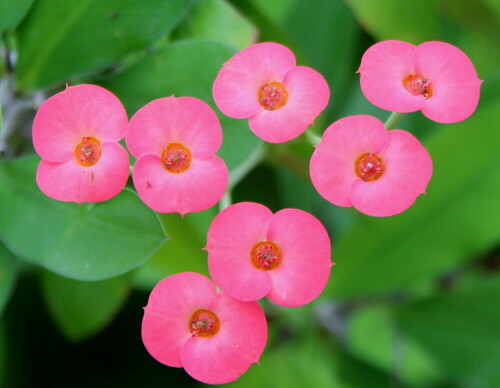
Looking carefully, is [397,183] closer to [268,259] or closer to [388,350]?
[268,259]

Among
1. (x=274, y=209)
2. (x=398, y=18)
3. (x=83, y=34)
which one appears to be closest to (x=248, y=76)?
(x=83, y=34)

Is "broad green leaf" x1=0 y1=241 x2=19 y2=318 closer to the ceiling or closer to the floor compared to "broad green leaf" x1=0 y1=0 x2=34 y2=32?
closer to the floor

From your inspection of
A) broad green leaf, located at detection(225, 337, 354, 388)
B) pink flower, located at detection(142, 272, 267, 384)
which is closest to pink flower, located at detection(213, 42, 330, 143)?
pink flower, located at detection(142, 272, 267, 384)

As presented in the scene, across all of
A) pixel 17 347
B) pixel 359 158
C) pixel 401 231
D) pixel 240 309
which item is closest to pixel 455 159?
pixel 401 231

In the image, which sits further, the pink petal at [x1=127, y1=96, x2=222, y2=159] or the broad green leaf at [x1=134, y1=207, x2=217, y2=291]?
the broad green leaf at [x1=134, y1=207, x2=217, y2=291]

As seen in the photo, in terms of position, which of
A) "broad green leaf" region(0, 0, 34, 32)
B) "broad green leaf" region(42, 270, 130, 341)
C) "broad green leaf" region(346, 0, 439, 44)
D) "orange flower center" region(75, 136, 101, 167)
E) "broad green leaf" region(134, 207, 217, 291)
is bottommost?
"broad green leaf" region(42, 270, 130, 341)

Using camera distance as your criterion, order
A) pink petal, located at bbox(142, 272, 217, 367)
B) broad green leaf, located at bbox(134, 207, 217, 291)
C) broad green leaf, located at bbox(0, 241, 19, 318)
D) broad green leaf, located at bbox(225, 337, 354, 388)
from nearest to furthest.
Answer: pink petal, located at bbox(142, 272, 217, 367)
broad green leaf, located at bbox(0, 241, 19, 318)
broad green leaf, located at bbox(134, 207, 217, 291)
broad green leaf, located at bbox(225, 337, 354, 388)

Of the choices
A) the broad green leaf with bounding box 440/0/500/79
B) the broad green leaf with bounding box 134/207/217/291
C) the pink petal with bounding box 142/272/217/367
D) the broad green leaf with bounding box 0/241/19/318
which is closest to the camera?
the pink petal with bounding box 142/272/217/367

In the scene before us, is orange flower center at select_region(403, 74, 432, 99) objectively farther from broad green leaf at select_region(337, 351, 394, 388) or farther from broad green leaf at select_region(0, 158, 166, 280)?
broad green leaf at select_region(337, 351, 394, 388)
